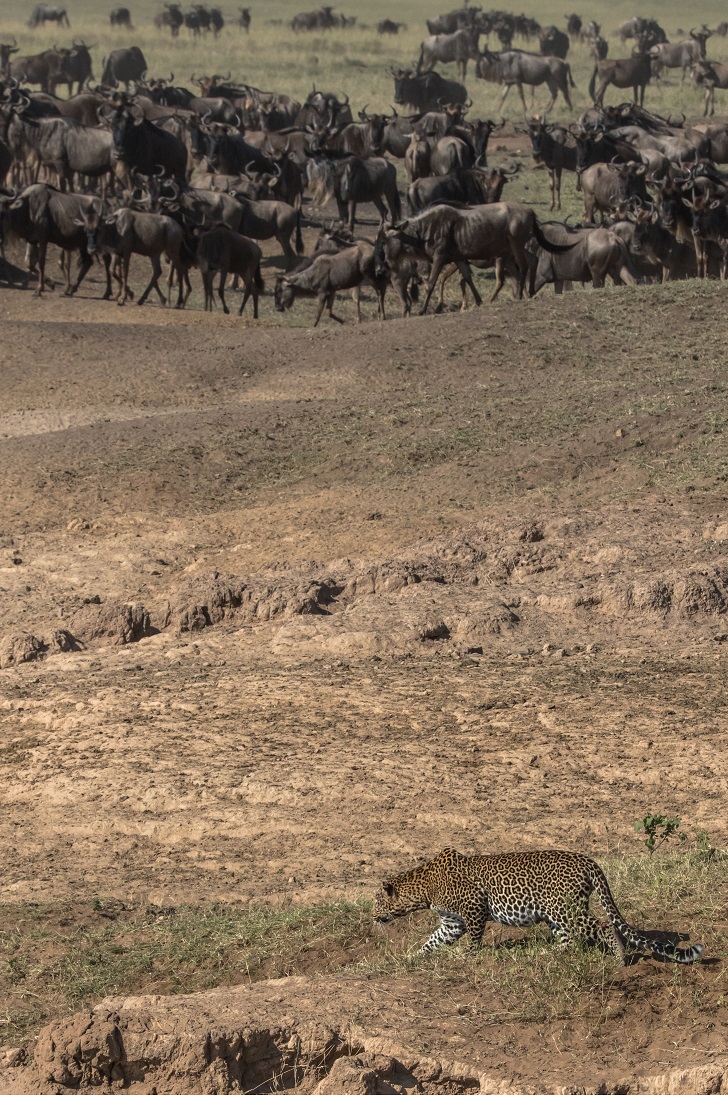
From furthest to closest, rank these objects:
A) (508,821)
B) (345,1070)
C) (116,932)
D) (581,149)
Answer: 1. (581,149)
2. (508,821)
3. (116,932)
4. (345,1070)

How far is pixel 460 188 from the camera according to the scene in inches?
1063

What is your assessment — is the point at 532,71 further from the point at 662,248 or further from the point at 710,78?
the point at 662,248

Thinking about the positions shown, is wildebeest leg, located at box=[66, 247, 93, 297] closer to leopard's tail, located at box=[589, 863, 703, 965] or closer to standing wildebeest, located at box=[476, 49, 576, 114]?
leopard's tail, located at box=[589, 863, 703, 965]

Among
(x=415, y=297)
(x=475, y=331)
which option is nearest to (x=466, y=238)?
(x=415, y=297)

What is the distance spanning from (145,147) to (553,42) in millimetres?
29139

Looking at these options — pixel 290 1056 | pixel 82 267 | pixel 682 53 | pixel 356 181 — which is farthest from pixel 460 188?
pixel 682 53

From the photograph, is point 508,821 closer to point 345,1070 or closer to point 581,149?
point 345,1070

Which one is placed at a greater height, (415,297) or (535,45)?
(535,45)

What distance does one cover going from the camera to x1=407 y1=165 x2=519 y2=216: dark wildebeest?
2673 cm

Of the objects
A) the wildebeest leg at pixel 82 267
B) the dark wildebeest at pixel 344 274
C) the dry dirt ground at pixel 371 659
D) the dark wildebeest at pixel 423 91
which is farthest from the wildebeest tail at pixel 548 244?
the dark wildebeest at pixel 423 91

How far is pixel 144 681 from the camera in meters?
9.30

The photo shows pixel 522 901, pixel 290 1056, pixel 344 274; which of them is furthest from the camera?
pixel 344 274

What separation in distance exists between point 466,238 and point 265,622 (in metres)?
13.2

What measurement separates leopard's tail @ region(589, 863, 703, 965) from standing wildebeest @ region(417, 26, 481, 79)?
156 feet
